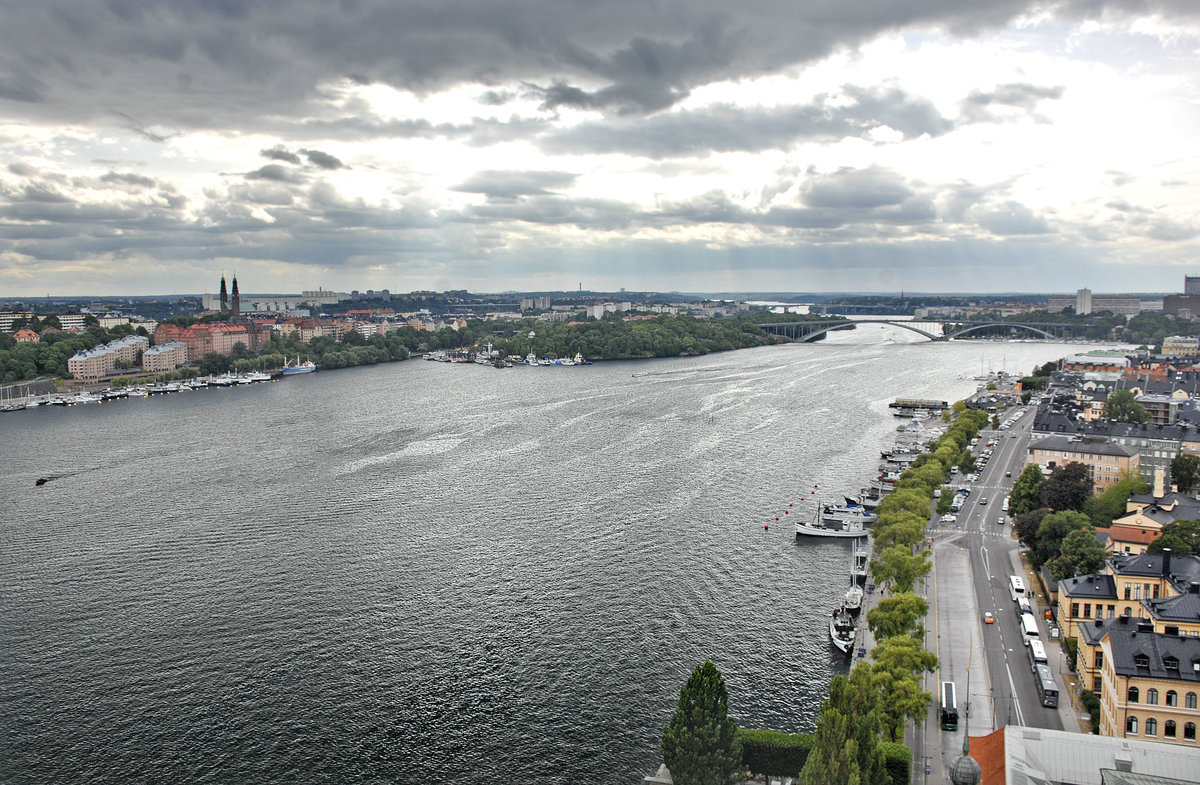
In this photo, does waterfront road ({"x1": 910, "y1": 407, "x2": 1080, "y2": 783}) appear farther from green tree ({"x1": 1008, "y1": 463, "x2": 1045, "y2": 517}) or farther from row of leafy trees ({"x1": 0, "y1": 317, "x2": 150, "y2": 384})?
row of leafy trees ({"x1": 0, "y1": 317, "x2": 150, "y2": 384})

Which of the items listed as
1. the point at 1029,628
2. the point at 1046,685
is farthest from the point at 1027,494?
the point at 1046,685

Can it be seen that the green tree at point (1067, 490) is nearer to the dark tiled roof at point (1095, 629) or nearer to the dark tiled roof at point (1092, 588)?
the dark tiled roof at point (1092, 588)

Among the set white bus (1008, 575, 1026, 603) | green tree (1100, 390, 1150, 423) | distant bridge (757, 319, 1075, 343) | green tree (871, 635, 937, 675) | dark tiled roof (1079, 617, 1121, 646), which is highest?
distant bridge (757, 319, 1075, 343)

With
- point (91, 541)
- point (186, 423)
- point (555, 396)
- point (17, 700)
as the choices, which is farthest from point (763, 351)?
point (17, 700)

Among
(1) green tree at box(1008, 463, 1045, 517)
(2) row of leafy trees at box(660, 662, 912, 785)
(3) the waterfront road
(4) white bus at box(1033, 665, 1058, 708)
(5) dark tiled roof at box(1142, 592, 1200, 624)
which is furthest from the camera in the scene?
(1) green tree at box(1008, 463, 1045, 517)

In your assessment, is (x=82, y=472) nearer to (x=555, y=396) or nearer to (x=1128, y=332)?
(x=555, y=396)

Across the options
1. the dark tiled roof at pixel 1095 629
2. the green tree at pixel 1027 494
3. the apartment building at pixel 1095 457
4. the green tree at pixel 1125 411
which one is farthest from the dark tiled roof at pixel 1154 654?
the green tree at pixel 1125 411

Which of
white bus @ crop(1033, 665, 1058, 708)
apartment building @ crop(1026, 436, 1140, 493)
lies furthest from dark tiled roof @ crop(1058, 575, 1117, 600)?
apartment building @ crop(1026, 436, 1140, 493)
